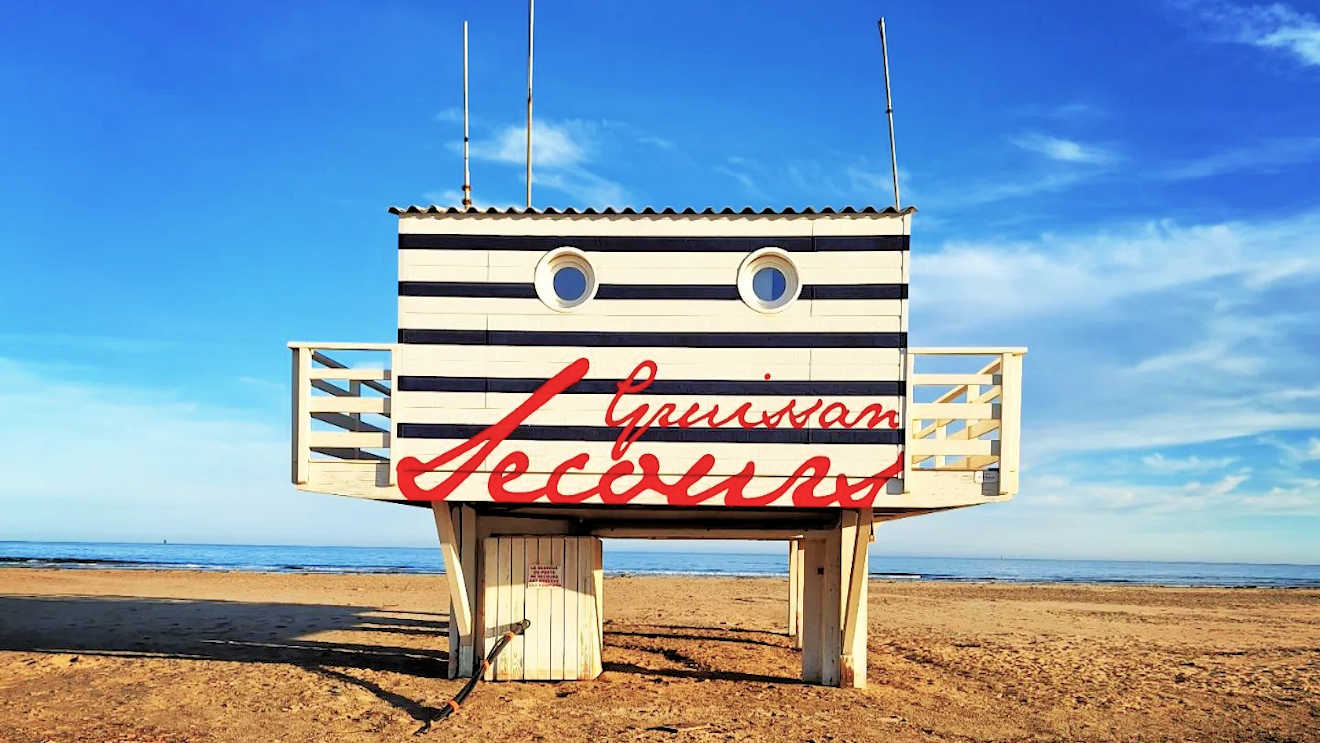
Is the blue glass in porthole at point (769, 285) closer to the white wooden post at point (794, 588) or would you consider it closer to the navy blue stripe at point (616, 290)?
the navy blue stripe at point (616, 290)

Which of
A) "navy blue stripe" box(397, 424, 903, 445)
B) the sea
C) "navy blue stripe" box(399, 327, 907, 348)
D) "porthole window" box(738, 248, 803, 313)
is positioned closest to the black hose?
"navy blue stripe" box(397, 424, 903, 445)

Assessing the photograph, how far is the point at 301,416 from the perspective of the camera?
36.8 ft

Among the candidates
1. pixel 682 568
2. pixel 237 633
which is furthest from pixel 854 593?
pixel 682 568

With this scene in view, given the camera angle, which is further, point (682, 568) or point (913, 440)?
point (682, 568)

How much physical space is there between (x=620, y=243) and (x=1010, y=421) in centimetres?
490

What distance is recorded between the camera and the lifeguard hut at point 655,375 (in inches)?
439

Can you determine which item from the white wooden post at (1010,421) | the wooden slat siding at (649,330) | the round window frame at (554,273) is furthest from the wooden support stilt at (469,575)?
the white wooden post at (1010,421)

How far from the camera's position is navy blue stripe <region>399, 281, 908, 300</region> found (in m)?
11.4

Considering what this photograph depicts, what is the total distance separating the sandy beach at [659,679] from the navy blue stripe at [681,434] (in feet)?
10.2

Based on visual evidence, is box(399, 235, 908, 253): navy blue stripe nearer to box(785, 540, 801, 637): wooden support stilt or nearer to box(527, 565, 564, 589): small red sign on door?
box(527, 565, 564, 589): small red sign on door

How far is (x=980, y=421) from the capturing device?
11375 millimetres

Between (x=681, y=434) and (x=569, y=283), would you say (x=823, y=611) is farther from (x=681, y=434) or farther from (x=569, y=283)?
(x=569, y=283)

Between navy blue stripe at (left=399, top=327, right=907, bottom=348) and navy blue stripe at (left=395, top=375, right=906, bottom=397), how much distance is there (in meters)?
0.42

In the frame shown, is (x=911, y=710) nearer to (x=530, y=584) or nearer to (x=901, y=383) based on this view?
(x=901, y=383)
